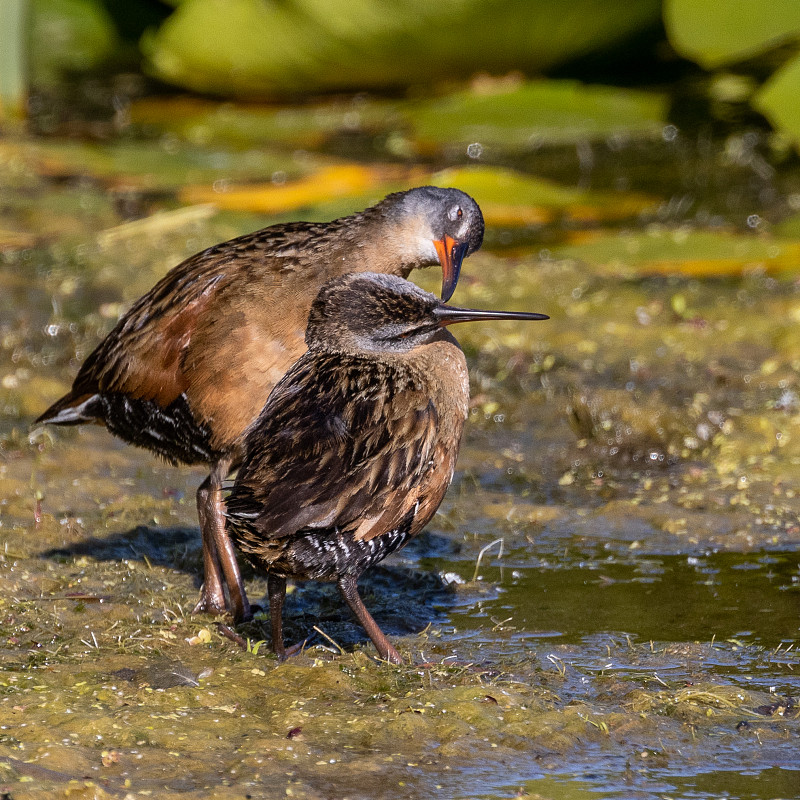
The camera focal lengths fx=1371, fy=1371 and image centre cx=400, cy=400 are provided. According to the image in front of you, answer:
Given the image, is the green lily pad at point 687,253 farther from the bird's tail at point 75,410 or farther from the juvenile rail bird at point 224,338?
the bird's tail at point 75,410

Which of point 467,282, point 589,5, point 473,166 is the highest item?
point 589,5

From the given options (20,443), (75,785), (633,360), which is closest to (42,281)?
(20,443)

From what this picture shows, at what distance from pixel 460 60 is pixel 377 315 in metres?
6.81

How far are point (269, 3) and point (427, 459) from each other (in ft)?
22.8

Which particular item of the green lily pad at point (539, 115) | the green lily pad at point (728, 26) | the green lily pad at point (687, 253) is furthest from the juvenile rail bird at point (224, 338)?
the green lily pad at point (539, 115)

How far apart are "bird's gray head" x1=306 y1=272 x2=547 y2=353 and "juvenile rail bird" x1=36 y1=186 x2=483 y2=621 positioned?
31 cm

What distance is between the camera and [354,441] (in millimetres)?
3742

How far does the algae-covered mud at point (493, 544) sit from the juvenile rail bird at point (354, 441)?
14.7 inches

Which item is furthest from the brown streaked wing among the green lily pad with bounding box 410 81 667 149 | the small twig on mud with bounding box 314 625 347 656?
the green lily pad with bounding box 410 81 667 149

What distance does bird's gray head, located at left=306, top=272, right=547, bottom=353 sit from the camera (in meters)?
3.90

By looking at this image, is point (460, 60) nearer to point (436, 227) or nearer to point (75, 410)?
point (436, 227)

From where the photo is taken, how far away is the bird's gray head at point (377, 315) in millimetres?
3898

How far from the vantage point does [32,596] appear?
4406 mm

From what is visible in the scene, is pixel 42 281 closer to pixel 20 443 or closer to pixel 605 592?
pixel 20 443
